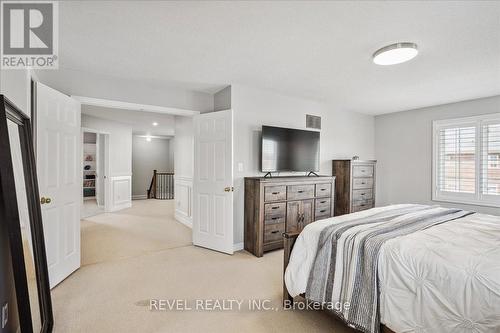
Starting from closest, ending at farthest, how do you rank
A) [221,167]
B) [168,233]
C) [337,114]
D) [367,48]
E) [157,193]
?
[367,48] < [221,167] < [168,233] < [337,114] < [157,193]

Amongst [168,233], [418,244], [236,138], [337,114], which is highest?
[337,114]

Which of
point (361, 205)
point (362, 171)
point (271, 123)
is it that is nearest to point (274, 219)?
point (271, 123)

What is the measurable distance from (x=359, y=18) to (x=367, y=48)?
603mm

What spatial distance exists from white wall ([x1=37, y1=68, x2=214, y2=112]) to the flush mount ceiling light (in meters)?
2.53

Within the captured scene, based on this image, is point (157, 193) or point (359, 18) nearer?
point (359, 18)

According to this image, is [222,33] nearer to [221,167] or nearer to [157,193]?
[221,167]

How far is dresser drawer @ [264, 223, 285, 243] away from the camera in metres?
3.56

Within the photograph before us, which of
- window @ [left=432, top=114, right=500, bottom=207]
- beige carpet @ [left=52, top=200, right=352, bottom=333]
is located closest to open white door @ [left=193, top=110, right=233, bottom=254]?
beige carpet @ [left=52, top=200, right=352, bottom=333]

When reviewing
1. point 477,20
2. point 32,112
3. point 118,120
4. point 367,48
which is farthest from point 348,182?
point 118,120

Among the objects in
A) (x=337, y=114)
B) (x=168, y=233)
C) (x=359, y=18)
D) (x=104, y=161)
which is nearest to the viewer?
(x=359, y=18)

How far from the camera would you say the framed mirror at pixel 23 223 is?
4.66ft

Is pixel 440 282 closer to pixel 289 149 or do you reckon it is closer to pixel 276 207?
pixel 276 207

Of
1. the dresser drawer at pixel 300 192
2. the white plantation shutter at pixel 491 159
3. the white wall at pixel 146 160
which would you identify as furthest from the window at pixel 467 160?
the white wall at pixel 146 160

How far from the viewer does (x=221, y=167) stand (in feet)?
12.0
